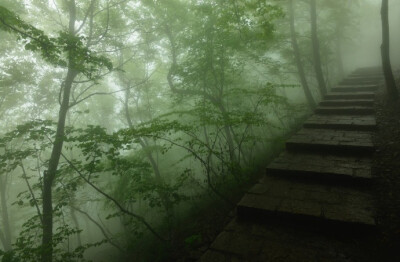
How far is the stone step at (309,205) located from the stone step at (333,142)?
4.64 feet

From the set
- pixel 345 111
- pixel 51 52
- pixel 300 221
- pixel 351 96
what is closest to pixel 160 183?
pixel 51 52

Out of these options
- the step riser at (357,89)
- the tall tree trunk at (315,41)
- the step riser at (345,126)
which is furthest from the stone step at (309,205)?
the tall tree trunk at (315,41)

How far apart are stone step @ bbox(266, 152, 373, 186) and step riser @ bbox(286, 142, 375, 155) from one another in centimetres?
22

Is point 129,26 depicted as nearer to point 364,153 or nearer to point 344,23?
point 364,153

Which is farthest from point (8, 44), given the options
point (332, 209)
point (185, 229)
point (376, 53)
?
point (376, 53)

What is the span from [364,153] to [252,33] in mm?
5311

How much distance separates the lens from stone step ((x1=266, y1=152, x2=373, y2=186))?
148 inches

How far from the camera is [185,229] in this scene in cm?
440

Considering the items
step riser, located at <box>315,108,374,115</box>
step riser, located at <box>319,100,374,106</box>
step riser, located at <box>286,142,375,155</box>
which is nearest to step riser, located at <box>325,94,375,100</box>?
step riser, located at <box>319,100,374,106</box>

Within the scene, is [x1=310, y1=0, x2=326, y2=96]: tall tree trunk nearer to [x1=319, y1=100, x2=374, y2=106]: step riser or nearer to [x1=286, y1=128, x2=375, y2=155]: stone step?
[x1=319, y1=100, x2=374, y2=106]: step riser

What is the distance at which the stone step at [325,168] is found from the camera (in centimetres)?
375

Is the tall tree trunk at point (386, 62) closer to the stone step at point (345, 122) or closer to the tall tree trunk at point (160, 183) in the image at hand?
the stone step at point (345, 122)

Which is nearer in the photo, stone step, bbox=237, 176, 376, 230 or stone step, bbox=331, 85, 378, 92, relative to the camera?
stone step, bbox=237, 176, 376, 230

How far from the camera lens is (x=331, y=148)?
4.86 m
